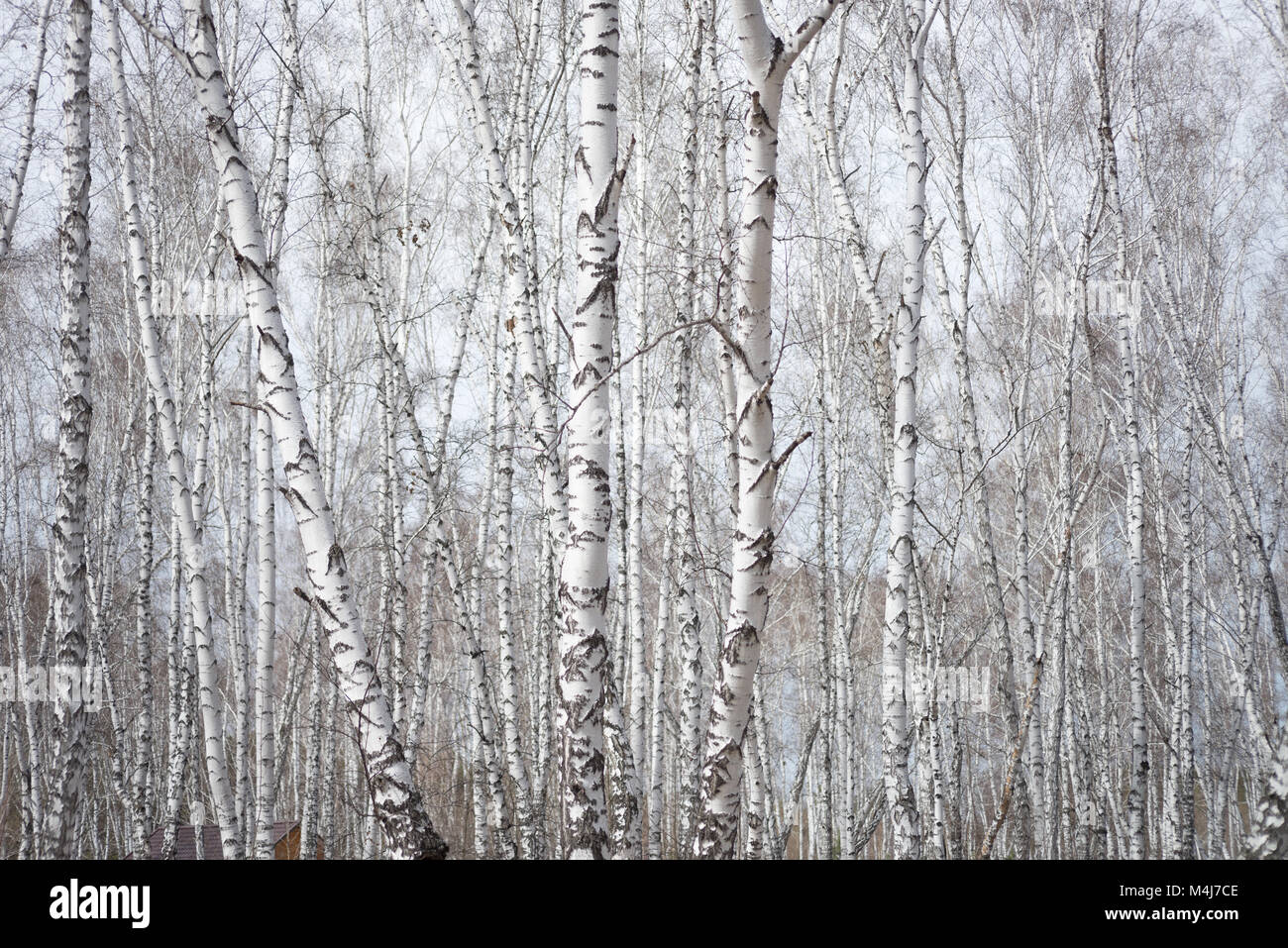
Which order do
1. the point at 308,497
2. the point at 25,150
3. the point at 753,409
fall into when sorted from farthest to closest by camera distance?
the point at 25,150
the point at 308,497
the point at 753,409

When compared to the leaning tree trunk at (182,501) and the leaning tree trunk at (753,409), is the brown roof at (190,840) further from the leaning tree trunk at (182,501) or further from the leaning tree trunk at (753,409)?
the leaning tree trunk at (753,409)

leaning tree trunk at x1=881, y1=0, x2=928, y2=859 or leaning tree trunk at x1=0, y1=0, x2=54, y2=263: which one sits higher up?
leaning tree trunk at x1=0, y1=0, x2=54, y2=263

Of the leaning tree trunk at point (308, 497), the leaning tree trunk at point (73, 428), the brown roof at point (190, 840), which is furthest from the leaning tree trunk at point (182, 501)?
the brown roof at point (190, 840)

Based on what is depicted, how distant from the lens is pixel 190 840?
32.1ft

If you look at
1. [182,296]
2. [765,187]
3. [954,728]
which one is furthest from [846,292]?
[765,187]

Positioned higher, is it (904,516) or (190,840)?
(904,516)

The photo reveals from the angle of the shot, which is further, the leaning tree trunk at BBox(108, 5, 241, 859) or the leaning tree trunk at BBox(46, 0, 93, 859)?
the leaning tree trunk at BBox(108, 5, 241, 859)

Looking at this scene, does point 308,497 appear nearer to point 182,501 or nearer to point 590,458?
point 590,458

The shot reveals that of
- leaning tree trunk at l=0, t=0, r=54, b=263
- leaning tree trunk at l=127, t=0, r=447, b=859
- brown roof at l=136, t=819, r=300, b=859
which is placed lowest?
brown roof at l=136, t=819, r=300, b=859

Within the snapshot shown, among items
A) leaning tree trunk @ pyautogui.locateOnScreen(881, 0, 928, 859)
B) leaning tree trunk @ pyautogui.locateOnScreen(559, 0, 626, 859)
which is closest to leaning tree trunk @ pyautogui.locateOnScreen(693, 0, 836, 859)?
leaning tree trunk @ pyautogui.locateOnScreen(559, 0, 626, 859)

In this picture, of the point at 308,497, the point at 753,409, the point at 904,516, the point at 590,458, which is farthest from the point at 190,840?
the point at 753,409

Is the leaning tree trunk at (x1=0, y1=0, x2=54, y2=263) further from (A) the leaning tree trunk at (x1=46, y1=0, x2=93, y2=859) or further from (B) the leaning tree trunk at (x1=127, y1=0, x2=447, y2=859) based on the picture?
(B) the leaning tree trunk at (x1=127, y1=0, x2=447, y2=859)

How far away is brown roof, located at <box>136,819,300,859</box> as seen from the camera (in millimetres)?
8609

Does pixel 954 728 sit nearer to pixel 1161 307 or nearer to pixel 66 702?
pixel 1161 307
